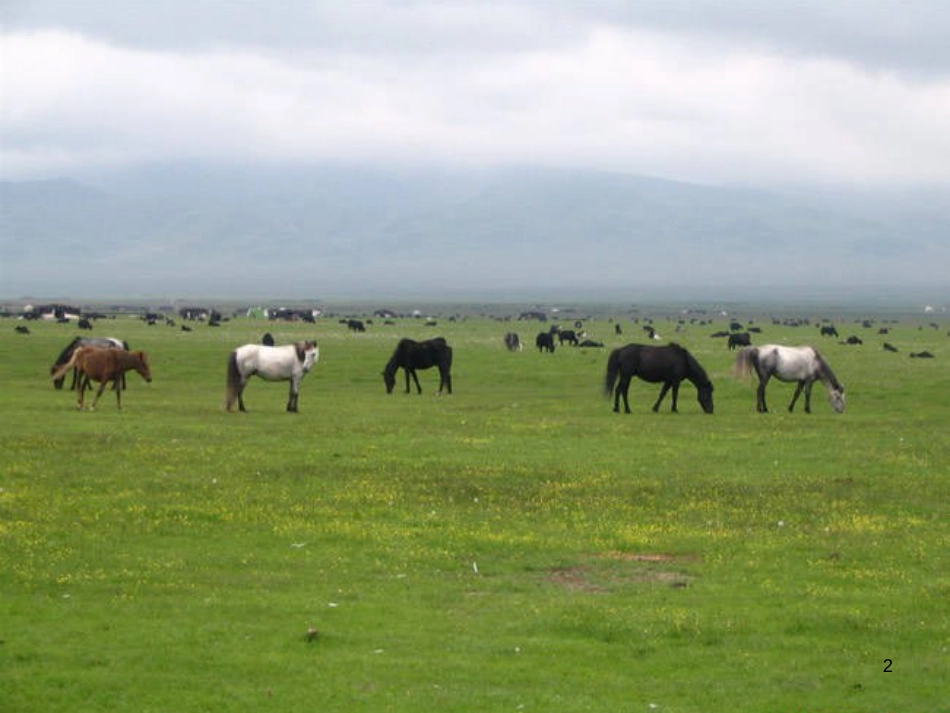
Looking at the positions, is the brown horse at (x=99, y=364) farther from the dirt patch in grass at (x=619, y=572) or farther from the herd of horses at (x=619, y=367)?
the dirt patch in grass at (x=619, y=572)

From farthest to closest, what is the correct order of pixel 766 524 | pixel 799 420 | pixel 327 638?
1. pixel 799 420
2. pixel 766 524
3. pixel 327 638

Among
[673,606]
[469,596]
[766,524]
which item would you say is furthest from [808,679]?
[766,524]

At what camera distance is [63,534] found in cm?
1833

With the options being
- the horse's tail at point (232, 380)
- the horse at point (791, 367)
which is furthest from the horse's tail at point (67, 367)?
the horse at point (791, 367)

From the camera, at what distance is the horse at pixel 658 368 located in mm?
37688

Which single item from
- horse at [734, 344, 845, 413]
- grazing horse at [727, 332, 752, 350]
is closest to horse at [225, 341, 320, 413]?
horse at [734, 344, 845, 413]

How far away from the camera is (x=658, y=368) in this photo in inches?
1490

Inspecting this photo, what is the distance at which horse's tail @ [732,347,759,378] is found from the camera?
38375 millimetres

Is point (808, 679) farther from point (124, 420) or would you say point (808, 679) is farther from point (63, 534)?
point (124, 420)

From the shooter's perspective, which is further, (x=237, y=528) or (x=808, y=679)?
(x=237, y=528)

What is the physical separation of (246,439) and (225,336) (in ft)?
174

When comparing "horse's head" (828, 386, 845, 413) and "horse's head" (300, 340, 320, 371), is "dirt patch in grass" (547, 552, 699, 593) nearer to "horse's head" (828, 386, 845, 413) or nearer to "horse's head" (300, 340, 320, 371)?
"horse's head" (300, 340, 320, 371)

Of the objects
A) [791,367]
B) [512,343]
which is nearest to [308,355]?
[791,367]

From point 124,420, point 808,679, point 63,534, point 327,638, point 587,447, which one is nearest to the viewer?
point 808,679
